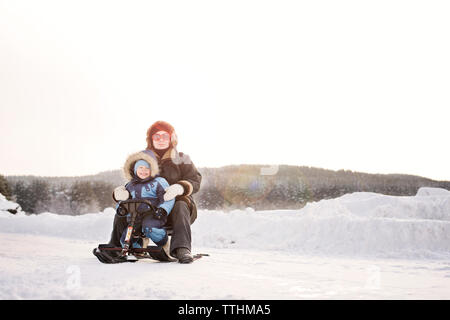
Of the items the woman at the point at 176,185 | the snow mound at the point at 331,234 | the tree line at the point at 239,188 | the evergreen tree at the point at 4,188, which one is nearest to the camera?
the woman at the point at 176,185

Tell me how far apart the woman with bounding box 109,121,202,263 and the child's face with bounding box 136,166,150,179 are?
1.02ft

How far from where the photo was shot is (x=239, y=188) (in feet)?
157

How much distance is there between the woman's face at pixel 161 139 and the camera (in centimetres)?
534

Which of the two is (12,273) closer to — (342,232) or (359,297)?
(359,297)

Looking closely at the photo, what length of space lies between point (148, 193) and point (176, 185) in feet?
1.11

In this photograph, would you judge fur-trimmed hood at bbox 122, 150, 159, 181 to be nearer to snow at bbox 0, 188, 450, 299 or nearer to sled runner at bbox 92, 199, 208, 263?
sled runner at bbox 92, 199, 208, 263

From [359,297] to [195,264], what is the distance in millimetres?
2198

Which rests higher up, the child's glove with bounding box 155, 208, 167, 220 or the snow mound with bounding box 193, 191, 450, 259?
the child's glove with bounding box 155, 208, 167, 220

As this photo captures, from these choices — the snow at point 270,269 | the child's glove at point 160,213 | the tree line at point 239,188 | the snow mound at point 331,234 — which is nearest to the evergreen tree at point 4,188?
the tree line at point 239,188

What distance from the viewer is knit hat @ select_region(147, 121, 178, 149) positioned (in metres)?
5.42

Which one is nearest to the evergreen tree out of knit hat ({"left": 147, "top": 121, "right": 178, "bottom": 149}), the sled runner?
knit hat ({"left": 147, "top": 121, "right": 178, "bottom": 149})

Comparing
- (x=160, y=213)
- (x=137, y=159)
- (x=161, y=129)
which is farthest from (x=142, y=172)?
(x=161, y=129)

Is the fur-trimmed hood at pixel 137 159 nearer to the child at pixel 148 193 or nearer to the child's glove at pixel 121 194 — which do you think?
the child at pixel 148 193

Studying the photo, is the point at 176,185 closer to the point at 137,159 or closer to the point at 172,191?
the point at 172,191
